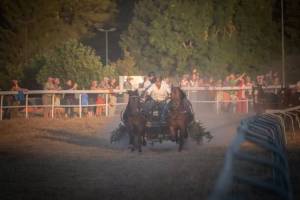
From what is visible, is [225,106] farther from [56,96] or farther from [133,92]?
[133,92]

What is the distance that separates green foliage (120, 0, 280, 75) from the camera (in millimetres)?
50969

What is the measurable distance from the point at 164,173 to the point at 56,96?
1831 cm

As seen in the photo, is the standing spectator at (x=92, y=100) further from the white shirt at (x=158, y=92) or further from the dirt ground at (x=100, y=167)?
the white shirt at (x=158, y=92)

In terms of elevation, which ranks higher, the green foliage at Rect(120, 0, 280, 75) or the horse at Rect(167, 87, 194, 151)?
the green foliage at Rect(120, 0, 280, 75)

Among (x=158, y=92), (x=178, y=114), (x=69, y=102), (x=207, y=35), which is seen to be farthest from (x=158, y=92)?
(x=207, y=35)

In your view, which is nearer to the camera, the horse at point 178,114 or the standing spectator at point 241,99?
the horse at point 178,114

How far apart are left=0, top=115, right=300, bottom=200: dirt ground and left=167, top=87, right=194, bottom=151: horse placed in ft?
1.54

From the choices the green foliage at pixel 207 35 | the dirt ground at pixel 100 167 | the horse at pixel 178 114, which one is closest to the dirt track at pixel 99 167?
the dirt ground at pixel 100 167

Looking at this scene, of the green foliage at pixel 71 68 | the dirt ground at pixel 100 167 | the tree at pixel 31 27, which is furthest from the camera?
the tree at pixel 31 27

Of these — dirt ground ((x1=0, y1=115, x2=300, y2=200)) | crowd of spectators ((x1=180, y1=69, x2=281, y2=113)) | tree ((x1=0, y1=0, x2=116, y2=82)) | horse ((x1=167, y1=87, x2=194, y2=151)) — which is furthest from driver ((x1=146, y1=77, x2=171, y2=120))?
tree ((x1=0, y1=0, x2=116, y2=82))

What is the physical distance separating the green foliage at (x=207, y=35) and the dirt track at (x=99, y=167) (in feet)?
97.1

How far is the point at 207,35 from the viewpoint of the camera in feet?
170

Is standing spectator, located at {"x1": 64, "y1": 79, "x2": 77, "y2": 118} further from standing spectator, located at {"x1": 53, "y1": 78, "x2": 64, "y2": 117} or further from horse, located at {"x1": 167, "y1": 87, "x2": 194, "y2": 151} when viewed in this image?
horse, located at {"x1": 167, "y1": 87, "x2": 194, "y2": 151}

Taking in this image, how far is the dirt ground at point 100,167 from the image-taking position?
9.75 meters
